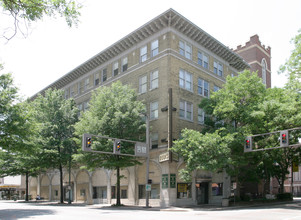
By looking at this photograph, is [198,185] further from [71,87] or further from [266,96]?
[71,87]

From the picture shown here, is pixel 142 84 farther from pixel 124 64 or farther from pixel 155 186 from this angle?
pixel 155 186

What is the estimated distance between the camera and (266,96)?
29.6 m

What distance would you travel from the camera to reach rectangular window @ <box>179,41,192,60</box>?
116ft

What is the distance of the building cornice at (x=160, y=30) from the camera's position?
1345 inches

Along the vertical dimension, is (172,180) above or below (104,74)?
below

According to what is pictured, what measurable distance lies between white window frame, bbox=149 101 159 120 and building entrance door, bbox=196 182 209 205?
342 inches

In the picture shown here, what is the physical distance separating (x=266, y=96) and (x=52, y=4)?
25133 mm

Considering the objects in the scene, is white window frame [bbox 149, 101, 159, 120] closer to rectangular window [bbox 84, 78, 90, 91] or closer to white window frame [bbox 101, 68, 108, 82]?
white window frame [bbox 101, 68, 108, 82]

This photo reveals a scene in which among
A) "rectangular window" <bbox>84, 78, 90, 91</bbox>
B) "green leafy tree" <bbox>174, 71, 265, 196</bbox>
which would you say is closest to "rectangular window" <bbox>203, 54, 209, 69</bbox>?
"green leafy tree" <bbox>174, 71, 265, 196</bbox>

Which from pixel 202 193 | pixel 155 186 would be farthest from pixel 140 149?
pixel 202 193

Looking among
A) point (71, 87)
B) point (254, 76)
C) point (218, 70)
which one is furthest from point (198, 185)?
point (71, 87)

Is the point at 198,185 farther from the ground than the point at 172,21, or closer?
closer

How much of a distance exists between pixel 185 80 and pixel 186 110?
3.40 metres

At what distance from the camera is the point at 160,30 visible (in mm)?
35156
